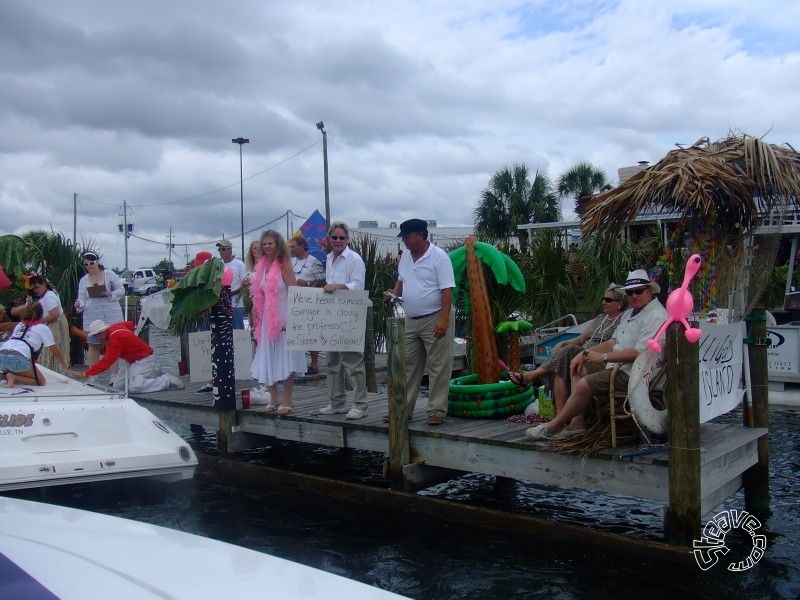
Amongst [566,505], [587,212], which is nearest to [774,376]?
[566,505]

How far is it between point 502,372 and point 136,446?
3498mm

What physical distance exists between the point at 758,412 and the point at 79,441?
5.80 metres

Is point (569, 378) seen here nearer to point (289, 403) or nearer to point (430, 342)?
point (430, 342)

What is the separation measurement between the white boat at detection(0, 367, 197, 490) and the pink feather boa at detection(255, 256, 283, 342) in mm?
1496

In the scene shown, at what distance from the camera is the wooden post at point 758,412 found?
22.9ft

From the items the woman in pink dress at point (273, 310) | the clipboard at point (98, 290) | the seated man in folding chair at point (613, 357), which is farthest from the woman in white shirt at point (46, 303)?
the seated man in folding chair at point (613, 357)

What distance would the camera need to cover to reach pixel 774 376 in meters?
12.9

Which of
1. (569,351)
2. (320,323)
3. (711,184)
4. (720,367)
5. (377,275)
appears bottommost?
(720,367)

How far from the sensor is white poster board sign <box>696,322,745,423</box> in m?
5.98

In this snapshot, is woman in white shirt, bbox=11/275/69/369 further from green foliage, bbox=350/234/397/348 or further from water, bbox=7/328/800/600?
green foliage, bbox=350/234/397/348

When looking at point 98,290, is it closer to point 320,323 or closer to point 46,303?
point 46,303

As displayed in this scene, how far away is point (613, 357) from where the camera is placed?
5.84 meters

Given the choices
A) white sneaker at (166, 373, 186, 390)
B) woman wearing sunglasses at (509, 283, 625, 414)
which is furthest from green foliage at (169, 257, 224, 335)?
woman wearing sunglasses at (509, 283, 625, 414)

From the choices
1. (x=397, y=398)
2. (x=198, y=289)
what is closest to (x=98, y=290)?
(x=198, y=289)
